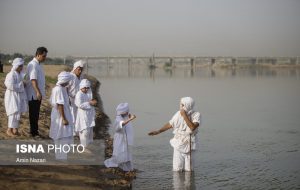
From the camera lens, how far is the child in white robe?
30.7 feet

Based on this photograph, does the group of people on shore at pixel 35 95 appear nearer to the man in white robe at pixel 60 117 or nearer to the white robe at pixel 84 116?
the white robe at pixel 84 116

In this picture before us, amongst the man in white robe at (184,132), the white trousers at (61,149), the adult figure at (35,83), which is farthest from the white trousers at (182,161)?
the adult figure at (35,83)

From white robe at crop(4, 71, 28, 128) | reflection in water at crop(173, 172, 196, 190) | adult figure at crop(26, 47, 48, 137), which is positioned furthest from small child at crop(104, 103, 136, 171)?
white robe at crop(4, 71, 28, 128)

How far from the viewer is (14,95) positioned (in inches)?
366

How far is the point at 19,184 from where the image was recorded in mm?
6965

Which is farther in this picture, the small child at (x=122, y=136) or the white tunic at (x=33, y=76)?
the white tunic at (x=33, y=76)

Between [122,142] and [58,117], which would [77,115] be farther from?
[122,142]

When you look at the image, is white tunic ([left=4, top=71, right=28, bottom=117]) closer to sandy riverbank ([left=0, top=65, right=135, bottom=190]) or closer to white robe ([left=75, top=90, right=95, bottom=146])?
sandy riverbank ([left=0, top=65, right=135, bottom=190])

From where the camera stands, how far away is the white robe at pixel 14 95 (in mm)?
9172

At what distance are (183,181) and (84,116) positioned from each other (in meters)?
2.38

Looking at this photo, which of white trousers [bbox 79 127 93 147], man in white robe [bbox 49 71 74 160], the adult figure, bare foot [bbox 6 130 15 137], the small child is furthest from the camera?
white trousers [bbox 79 127 93 147]

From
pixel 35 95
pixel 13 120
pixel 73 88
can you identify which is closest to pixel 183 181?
pixel 73 88

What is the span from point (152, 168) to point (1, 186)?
440cm

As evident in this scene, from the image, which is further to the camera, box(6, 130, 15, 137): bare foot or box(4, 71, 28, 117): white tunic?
box(6, 130, 15, 137): bare foot
